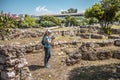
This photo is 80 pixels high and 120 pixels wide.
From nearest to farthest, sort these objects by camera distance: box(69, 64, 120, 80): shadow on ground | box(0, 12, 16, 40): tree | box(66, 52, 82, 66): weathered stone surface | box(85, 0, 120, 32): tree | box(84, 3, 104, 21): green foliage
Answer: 1. box(69, 64, 120, 80): shadow on ground
2. box(0, 12, 16, 40): tree
3. box(66, 52, 82, 66): weathered stone surface
4. box(85, 0, 120, 32): tree
5. box(84, 3, 104, 21): green foliage

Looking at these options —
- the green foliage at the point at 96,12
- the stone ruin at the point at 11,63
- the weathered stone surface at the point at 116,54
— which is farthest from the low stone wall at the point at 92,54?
the green foliage at the point at 96,12

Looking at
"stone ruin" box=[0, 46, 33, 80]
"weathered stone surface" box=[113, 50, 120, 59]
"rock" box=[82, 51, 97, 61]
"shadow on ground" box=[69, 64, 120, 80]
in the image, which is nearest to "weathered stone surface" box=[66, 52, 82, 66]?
"rock" box=[82, 51, 97, 61]

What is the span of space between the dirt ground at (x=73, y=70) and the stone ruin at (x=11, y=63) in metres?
1.37

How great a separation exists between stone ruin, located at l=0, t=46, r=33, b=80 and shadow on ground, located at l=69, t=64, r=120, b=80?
218 cm

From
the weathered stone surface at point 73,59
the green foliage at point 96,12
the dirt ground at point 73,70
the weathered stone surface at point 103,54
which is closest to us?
the dirt ground at point 73,70

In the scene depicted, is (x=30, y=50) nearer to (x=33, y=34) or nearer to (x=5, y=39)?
(x=5, y=39)

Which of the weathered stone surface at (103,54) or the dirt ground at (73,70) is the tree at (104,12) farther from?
the dirt ground at (73,70)

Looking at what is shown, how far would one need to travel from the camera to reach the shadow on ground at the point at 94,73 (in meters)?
10.2

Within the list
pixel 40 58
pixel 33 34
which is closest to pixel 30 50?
pixel 40 58

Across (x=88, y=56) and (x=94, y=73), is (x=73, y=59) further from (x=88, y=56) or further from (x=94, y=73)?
(x=94, y=73)

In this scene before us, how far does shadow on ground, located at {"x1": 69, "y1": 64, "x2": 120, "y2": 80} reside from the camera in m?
10.2

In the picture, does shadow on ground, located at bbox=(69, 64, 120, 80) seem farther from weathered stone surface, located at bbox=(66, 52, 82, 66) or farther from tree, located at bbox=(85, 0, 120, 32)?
tree, located at bbox=(85, 0, 120, 32)

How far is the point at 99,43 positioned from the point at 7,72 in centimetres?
943

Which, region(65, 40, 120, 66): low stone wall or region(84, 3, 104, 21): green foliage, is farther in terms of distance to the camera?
region(84, 3, 104, 21): green foliage
